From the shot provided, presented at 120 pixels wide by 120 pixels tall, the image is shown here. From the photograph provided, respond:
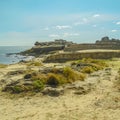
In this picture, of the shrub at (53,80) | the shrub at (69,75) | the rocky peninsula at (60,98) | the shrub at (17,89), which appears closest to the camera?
the rocky peninsula at (60,98)

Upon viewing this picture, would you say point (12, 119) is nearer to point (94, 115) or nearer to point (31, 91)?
point (94, 115)

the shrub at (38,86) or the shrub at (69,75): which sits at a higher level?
the shrub at (69,75)

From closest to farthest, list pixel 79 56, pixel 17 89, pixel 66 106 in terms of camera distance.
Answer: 1. pixel 66 106
2. pixel 17 89
3. pixel 79 56

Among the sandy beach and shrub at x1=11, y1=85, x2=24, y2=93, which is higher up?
shrub at x1=11, y1=85, x2=24, y2=93

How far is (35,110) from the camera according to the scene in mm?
15312

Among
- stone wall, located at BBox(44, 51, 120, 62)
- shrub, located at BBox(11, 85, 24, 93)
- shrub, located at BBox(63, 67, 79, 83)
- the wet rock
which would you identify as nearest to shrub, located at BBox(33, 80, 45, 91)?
the wet rock

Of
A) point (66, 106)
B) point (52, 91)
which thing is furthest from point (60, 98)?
point (66, 106)

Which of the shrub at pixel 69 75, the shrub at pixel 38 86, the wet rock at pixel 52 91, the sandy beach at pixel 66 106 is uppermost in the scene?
the shrub at pixel 69 75

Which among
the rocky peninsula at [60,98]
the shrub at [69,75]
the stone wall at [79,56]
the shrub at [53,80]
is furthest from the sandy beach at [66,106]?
the stone wall at [79,56]

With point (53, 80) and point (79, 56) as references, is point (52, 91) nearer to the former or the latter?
point (53, 80)

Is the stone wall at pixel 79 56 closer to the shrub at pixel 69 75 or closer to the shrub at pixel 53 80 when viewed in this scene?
the shrub at pixel 69 75

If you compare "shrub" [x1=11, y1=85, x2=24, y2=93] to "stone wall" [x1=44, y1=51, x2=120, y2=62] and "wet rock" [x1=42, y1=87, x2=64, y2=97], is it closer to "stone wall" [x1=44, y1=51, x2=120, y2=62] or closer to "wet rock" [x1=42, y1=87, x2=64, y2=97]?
"wet rock" [x1=42, y1=87, x2=64, y2=97]

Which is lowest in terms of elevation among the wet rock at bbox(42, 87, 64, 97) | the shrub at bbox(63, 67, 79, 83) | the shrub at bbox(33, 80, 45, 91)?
the wet rock at bbox(42, 87, 64, 97)

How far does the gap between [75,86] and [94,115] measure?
20.4ft
